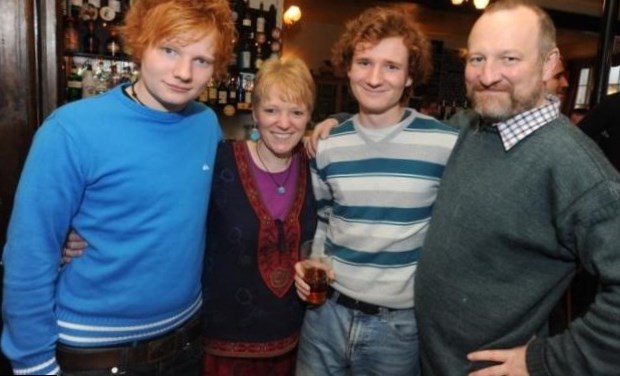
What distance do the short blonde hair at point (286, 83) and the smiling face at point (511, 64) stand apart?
0.63 metres

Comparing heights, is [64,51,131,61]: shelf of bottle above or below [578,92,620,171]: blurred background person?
above

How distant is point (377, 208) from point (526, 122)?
53 cm

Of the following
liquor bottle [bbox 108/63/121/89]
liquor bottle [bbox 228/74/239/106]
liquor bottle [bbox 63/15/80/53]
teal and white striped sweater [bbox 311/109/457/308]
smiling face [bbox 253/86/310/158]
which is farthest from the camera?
liquor bottle [bbox 228/74/239/106]

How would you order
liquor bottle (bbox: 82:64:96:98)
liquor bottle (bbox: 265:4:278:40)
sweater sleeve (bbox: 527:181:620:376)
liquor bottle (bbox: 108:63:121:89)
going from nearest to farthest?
1. sweater sleeve (bbox: 527:181:620:376)
2. liquor bottle (bbox: 82:64:96:98)
3. liquor bottle (bbox: 108:63:121:89)
4. liquor bottle (bbox: 265:4:278:40)

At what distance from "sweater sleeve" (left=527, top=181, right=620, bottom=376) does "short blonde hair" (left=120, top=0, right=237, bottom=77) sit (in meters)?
1.06

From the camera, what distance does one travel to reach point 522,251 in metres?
1.26

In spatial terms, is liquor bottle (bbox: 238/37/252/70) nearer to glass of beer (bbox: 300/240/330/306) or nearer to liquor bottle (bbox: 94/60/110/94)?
liquor bottle (bbox: 94/60/110/94)

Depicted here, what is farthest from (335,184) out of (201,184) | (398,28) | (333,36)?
(333,36)

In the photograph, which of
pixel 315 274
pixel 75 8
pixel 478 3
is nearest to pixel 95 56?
pixel 75 8

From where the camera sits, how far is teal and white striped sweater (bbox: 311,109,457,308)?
1.56m

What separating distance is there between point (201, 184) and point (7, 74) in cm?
169

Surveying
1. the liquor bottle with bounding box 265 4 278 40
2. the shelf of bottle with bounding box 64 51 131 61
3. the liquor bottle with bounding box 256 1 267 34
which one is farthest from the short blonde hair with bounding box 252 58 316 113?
the liquor bottle with bounding box 265 4 278 40

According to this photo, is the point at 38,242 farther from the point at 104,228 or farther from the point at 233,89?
the point at 233,89

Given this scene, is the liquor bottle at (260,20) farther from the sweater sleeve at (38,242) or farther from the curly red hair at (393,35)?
the sweater sleeve at (38,242)
